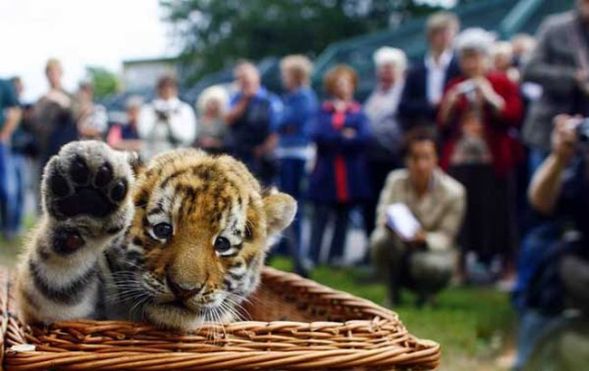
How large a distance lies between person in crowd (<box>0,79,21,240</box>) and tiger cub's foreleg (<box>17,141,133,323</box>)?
6774mm

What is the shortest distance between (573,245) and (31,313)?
2551 millimetres

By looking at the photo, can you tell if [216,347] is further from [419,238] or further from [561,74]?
[419,238]

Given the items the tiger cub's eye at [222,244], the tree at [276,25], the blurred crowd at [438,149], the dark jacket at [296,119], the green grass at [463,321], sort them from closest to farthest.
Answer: the tiger cub's eye at [222,244]
the blurred crowd at [438,149]
the green grass at [463,321]
the dark jacket at [296,119]
the tree at [276,25]

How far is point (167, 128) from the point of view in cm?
748

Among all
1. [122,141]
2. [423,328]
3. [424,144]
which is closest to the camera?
[423,328]

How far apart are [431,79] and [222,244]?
455 cm

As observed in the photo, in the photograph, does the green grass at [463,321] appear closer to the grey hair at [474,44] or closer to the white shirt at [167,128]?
the grey hair at [474,44]

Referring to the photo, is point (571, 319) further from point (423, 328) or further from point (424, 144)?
point (424, 144)

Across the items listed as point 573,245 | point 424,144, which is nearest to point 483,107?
point 424,144

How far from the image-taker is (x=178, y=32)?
3319cm

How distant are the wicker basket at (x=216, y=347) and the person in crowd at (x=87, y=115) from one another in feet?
15.3

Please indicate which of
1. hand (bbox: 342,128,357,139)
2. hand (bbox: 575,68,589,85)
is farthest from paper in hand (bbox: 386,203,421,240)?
hand (bbox: 575,68,589,85)

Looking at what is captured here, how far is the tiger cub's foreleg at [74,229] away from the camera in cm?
185

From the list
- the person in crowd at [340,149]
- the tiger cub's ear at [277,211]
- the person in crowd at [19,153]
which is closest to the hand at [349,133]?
the person in crowd at [340,149]
